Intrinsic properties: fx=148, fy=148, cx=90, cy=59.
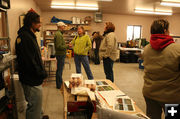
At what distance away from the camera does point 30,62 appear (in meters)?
1.65

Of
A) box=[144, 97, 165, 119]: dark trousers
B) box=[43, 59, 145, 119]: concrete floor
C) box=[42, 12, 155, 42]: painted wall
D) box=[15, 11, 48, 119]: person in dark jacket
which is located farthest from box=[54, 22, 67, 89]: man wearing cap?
box=[42, 12, 155, 42]: painted wall

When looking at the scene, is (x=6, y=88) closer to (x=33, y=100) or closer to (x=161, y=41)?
(x=33, y=100)

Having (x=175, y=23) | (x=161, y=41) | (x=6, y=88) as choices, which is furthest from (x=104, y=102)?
(x=175, y=23)

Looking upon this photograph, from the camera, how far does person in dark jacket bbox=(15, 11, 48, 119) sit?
1.64m

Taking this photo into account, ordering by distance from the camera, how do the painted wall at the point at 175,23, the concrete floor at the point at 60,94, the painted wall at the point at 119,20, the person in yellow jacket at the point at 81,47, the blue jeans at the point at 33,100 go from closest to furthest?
the blue jeans at the point at 33,100 < the concrete floor at the point at 60,94 < the person in yellow jacket at the point at 81,47 < the painted wall at the point at 119,20 < the painted wall at the point at 175,23

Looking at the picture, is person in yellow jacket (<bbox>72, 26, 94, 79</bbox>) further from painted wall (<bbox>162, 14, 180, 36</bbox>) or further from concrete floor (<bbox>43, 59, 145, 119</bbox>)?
painted wall (<bbox>162, 14, 180, 36</bbox>)

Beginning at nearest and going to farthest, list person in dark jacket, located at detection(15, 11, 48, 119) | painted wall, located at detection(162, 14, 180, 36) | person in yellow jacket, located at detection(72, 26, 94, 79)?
person in dark jacket, located at detection(15, 11, 48, 119) < person in yellow jacket, located at detection(72, 26, 94, 79) < painted wall, located at detection(162, 14, 180, 36)

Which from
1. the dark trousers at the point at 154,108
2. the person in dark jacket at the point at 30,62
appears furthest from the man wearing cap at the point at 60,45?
the dark trousers at the point at 154,108

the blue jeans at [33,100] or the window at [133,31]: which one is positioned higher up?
the window at [133,31]

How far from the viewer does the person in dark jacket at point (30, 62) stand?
1.64m

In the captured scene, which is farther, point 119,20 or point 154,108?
point 119,20

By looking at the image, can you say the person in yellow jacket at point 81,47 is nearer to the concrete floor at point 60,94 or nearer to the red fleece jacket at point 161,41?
the concrete floor at point 60,94

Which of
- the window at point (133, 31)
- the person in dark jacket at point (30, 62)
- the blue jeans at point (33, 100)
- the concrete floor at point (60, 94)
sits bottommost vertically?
the concrete floor at point (60, 94)

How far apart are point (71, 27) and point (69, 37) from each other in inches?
26.3
